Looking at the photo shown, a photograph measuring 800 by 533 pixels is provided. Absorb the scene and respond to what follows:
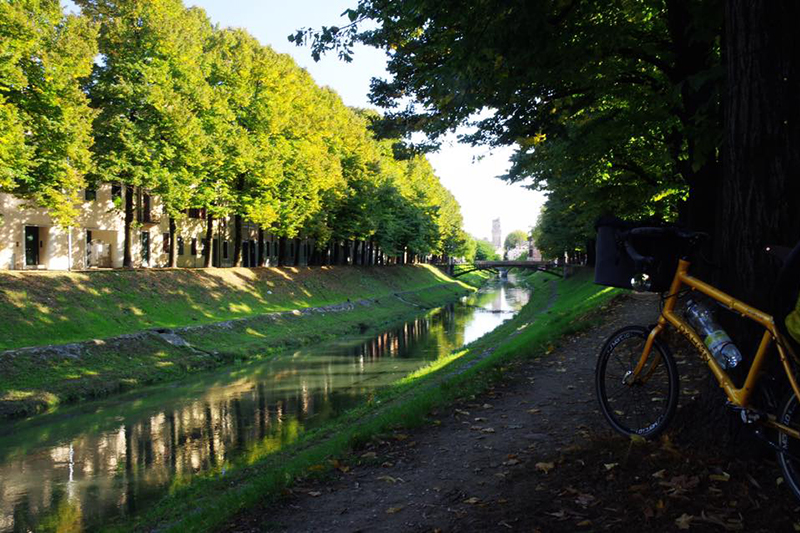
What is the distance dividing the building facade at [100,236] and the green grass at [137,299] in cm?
303

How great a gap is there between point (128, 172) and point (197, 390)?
49.7 feet

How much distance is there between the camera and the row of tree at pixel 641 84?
169 inches

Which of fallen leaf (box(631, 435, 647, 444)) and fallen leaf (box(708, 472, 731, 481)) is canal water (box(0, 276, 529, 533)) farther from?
fallen leaf (box(708, 472, 731, 481))

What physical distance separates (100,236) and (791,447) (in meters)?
42.1

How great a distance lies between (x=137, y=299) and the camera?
27391 millimetres

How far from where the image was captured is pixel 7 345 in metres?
19.1

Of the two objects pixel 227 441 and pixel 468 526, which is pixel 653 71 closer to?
pixel 468 526

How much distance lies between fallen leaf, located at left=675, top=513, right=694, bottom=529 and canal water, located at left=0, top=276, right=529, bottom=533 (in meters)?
9.03

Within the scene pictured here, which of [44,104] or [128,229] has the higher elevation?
[44,104]

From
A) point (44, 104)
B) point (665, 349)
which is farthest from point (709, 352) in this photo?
point (44, 104)

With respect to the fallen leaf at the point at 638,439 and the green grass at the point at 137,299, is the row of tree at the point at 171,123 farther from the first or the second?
the fallen leaf at the point at 638,439

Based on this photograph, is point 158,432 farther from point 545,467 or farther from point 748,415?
point 748,415

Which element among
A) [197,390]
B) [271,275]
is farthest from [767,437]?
[271,275]

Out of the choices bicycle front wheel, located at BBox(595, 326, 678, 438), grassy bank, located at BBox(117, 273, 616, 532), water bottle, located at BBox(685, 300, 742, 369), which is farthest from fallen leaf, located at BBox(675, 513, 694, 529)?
grassy bank, located at BBox(117, 273, 616, 532)
